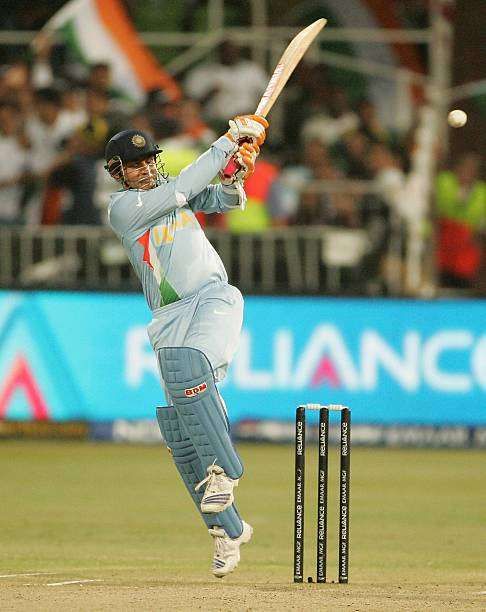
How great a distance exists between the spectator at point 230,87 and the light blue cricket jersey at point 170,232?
8347mm

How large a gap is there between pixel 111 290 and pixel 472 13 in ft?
16.4

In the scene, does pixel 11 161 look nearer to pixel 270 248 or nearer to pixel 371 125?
pixel 270 248

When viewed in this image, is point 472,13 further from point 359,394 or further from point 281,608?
point 281,608

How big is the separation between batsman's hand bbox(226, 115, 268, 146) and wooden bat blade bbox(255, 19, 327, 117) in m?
0.17

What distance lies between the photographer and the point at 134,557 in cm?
864

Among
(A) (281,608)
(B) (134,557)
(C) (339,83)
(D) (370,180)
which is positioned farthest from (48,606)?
(C) (339,83)

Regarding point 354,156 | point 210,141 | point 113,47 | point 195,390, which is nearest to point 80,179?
point 210,141

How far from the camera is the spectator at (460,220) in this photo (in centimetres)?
1491

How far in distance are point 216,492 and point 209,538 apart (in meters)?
2.61

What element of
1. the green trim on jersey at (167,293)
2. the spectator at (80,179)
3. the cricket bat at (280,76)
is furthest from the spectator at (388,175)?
the green trim on jersey at (167,293)

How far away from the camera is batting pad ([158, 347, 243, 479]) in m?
7.14

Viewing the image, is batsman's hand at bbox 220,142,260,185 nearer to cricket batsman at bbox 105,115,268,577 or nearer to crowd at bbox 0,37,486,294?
cricket batsman at bbox 105,115,268,577

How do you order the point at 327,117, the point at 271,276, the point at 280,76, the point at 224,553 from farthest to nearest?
the point at 327,117 → the point at 271,276 → the point at 280,76 → the point at 224,553

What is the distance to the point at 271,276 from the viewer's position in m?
14.8
